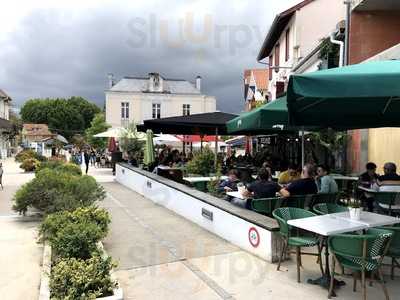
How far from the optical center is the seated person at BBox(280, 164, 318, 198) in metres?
6.37

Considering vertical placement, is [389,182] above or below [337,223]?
above

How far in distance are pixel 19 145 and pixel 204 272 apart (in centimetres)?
6791

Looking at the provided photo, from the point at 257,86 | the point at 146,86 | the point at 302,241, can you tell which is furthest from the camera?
the point at 146,86

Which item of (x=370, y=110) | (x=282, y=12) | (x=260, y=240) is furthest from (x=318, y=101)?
(x=282, y=12)

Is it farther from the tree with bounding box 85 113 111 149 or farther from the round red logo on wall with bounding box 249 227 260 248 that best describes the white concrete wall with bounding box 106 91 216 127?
the round red logo on wall with bounding box 249 227 260 248

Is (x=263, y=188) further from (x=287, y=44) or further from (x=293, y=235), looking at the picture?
(x=287, y=44)

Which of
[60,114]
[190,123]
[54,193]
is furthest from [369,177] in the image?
[60,114]

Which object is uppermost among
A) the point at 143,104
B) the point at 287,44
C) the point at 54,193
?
the point at 287,44

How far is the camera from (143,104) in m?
51.8

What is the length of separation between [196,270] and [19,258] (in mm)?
2913

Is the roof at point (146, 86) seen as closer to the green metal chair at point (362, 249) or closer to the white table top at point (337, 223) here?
the white table top at point (337, 223)

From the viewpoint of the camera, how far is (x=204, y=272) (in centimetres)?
531

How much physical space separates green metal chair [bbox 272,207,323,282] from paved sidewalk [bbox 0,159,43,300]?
308cm

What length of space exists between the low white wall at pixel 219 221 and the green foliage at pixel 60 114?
3261 inches
